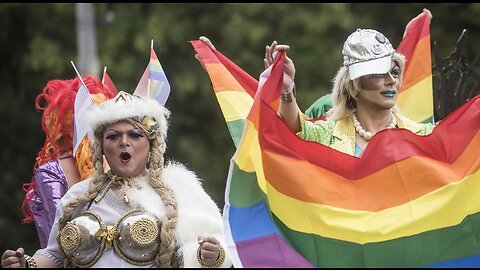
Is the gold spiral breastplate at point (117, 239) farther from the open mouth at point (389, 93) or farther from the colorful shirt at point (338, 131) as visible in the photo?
the open mouth at point (389, 93)

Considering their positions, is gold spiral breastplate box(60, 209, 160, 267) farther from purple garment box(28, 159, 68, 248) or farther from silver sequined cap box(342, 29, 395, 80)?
silver sequined cap box(342, 29, 395, 80)

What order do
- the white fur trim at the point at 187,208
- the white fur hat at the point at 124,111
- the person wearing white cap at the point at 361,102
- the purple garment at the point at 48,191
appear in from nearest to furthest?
the white fur trim at the point at 187,208 < the white fur hat at the point at 124,111 < the person wearing white cap at the point at 361,102 < the purple garment at the point at 48,191

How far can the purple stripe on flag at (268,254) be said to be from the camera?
7.20m

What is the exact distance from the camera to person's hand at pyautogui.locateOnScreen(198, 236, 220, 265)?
7495 mm

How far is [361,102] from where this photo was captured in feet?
27.0

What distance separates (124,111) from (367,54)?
137cm

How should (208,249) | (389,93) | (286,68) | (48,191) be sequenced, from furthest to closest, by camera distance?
(48,191) → (389,93) → (286,68) → (208,249)

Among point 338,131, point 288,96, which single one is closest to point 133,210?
point 288,96

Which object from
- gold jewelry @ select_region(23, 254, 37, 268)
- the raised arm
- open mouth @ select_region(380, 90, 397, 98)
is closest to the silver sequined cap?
open mouth @ select_region(380, 90, 397, 98)

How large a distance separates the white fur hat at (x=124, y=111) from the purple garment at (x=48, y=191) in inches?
32.7

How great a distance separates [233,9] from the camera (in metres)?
21.4

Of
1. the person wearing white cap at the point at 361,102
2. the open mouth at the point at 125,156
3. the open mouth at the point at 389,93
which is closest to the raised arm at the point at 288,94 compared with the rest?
the person wearing white cap at the point at 361,102

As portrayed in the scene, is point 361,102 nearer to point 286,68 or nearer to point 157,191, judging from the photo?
Result: point 286,68

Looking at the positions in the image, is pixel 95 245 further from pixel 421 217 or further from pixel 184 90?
pixel 184 90
